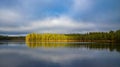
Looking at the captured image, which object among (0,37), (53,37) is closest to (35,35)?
(53,37)

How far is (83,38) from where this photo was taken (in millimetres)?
110375

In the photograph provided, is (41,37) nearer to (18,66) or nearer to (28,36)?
(28,36)

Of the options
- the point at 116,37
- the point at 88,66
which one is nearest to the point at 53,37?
the point at 116,37

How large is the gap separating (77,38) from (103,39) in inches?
1067

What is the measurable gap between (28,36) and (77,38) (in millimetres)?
31455

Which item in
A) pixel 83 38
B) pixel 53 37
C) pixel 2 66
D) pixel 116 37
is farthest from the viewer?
pixel 53 37

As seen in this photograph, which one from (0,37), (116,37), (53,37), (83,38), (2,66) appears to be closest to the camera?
(2,66)

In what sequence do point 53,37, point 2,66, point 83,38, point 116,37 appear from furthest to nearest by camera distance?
point 53,37 < point 83,38 < point 116,37 < point 2,66

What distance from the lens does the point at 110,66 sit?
559 inches

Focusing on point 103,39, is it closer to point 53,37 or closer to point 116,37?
point 116,37

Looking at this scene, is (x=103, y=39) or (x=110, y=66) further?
(x=103, y=39)

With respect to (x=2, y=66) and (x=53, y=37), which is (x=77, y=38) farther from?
(x=2, y=66)

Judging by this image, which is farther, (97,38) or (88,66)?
(97,38)

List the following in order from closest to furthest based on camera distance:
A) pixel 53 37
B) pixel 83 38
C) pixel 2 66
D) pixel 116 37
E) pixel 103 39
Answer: pixel 2 66 → pixel 116 37 → pixel 103 39 → pixel 83 38 → pixel 53 37
